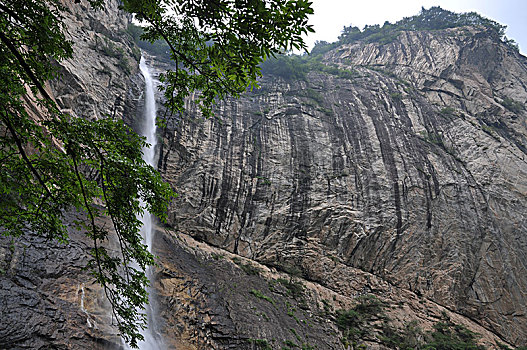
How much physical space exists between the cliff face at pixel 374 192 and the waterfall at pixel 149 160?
38.7 inches

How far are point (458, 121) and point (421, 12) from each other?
2797 centimetres

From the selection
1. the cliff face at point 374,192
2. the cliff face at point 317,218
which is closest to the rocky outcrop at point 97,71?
the cliff face at point 317,218

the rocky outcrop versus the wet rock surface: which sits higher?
the rocky outcrop

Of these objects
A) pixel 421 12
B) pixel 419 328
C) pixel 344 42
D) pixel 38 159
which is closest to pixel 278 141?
pixel 419 328

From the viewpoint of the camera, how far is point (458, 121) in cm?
1936

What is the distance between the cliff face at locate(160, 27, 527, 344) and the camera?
14.1 meters

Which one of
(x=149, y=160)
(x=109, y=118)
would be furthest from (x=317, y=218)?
(x=109, y=118)

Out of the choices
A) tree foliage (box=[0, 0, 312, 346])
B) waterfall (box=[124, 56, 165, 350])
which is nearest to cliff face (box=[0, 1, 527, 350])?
waterfall (box=[124, 56, 165, 350])

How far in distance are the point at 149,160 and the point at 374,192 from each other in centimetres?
1271

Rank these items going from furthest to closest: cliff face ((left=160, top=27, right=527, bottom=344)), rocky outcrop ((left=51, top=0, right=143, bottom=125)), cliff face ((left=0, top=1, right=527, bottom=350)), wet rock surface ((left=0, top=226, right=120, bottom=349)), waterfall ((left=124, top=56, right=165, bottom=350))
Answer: cliff face ((left=160, top=27, right=527, bottom=344))
rocky outcrop ((left=51, top=0, right=143, bottom=125))
cliff face ((left=0, top=1, right=527, bottom=350))
waterfall ((left=124, top=56, right=165, bottom=350))
wet rock surface ((left=0, top=226, right=120, bottom=349))

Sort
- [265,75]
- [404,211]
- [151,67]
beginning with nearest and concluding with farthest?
[404,211] < [151,67] < [265,75]

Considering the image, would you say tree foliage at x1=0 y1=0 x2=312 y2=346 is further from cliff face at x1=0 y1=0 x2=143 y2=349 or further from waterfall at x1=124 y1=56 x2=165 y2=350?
waterfall at x1=124 y1=56 x2=165 y2=350

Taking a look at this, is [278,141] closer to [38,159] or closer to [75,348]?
[75,348]

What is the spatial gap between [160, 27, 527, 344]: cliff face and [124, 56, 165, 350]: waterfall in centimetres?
98
